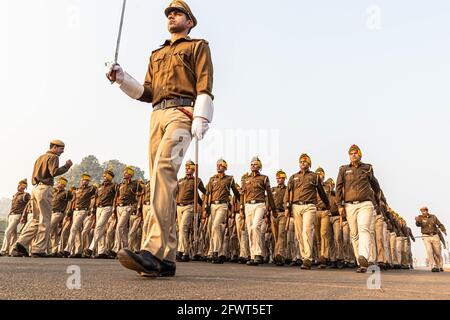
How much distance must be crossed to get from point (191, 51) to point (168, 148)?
106 cm

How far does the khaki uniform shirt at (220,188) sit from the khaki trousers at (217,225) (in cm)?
16

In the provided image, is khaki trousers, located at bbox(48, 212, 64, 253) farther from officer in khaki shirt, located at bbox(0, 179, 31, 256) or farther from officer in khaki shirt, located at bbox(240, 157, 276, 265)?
officer in khaki shirt, located at bbox(240, 157, 276, 265)

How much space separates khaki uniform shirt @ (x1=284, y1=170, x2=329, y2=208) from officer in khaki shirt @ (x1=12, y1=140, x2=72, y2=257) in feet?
16.2

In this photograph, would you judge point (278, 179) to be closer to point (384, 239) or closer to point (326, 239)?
point (326, 239)

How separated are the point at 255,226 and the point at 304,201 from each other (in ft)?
5.01

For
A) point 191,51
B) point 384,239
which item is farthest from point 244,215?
point 191,51

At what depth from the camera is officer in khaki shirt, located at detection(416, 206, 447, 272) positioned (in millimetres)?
16859

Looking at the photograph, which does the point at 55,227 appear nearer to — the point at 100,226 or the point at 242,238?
the point at 100,226

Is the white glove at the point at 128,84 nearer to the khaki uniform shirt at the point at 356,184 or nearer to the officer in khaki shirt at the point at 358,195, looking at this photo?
the officer in khaki shirt at the point at 358,195

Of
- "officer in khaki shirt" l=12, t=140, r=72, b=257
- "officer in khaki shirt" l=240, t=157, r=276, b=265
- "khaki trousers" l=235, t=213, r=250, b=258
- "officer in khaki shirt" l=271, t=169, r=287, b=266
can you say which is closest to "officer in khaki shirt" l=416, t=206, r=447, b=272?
"officer in khaki shirt" l=271, t=169, r=287, b=266

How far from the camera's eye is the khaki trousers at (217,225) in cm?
1085

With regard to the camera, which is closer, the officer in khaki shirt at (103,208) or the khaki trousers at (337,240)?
the khaki trousers at (337,240)

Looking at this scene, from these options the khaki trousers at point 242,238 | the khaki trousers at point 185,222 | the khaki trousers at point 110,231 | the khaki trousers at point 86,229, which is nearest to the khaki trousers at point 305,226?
the khaki trousers at point 242,238
